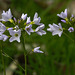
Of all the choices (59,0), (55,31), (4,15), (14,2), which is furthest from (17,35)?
(59,0)

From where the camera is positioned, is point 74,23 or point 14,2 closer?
point 74,23

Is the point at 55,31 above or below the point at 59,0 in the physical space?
below

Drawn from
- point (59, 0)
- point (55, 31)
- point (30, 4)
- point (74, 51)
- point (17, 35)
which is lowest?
point (17, 35)

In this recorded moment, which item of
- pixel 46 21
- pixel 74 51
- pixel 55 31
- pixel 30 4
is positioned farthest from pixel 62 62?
pixel 30 4

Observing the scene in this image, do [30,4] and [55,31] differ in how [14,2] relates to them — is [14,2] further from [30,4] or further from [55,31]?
[55,31]

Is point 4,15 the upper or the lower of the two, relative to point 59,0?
lower

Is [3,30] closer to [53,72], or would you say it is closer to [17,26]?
[17,26]

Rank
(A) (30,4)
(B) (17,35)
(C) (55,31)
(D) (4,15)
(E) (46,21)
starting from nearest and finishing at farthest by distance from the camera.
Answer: (B) (17,35) < (D) (4,15) < (C) (55,31) < (E) (46,21) < (A) (30,4)

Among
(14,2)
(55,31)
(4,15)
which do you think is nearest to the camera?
(4,15)

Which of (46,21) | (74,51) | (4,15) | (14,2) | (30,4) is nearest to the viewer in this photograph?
(4,15)
